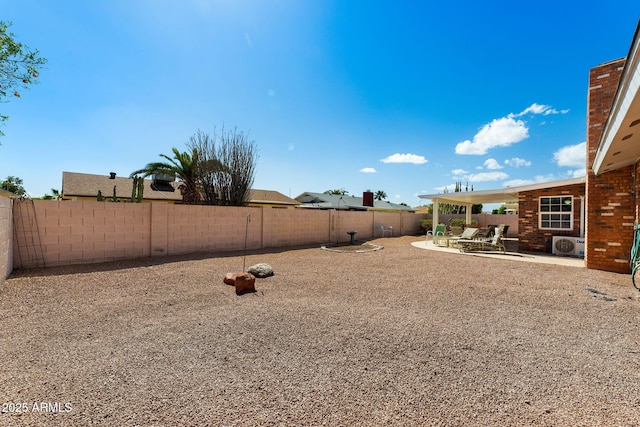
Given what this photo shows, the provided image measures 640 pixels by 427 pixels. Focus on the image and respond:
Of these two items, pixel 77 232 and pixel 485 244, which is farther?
pixel 485 244

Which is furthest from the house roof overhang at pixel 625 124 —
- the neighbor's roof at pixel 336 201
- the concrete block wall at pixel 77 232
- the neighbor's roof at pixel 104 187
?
the neighbor's roof at pixel 336 201

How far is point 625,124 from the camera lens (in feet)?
14.4

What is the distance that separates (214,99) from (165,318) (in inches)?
399

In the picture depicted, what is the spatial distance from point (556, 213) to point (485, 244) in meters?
3.00

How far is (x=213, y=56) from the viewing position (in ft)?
30.9

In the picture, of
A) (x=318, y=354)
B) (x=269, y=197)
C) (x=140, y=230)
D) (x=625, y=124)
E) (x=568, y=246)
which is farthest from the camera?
(x=269, y=197)

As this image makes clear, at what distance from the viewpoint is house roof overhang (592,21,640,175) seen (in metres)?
3.10

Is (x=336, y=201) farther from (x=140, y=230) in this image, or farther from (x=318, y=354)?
(x=318, y=354)

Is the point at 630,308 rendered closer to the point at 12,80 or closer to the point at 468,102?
the point at 468,102

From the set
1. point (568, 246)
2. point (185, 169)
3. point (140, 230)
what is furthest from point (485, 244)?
point (185, 169)

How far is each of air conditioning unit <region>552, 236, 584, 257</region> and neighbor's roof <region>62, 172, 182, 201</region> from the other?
23.1 metres

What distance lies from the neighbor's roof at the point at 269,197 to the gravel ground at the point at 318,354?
62.5ft

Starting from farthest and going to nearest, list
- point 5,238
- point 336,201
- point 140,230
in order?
point 336,201 < point 140,230 < point 5,238

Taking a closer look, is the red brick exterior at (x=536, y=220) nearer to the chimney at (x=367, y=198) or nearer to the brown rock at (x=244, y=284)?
the brown rock at (x=244, y=284)
